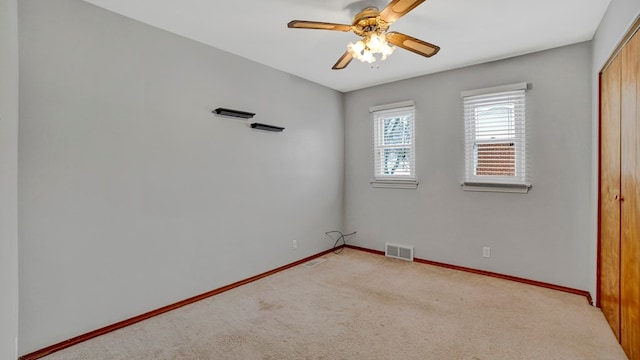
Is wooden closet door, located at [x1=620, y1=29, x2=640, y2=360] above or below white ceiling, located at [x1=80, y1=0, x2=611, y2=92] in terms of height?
below

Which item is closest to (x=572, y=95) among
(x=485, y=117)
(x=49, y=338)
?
(x=485, y=117)

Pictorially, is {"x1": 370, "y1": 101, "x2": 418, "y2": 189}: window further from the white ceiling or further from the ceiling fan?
the ceiling fan

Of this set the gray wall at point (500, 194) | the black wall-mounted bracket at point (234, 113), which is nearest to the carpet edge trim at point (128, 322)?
the black wall-mounted bracket at point (234, 113)

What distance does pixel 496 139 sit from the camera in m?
3.51

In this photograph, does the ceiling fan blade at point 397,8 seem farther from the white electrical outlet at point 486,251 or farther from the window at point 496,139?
the white electrical outlet at point 486,251

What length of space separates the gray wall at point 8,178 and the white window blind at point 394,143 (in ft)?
12.6

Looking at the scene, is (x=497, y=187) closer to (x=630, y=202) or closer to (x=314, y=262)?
(x=630, y=202)

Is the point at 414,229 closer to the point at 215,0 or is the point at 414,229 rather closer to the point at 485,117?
the point at 485,117

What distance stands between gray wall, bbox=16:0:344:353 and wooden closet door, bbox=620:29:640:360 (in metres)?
3.16

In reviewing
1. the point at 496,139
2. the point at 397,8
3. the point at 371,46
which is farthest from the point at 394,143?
the point at 397,8

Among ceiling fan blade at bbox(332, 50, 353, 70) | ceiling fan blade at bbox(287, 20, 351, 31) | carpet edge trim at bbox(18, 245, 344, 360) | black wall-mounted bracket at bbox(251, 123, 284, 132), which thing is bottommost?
carpet edge trim at bbox(18, 245, 344, 360)

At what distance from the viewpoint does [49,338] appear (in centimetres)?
212

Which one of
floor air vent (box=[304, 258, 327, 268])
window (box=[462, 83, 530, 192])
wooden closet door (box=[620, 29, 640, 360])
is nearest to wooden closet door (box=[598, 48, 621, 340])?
wooden closet door (box=[620, 29, 640, 360])

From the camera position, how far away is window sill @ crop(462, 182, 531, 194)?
3.33 meters
